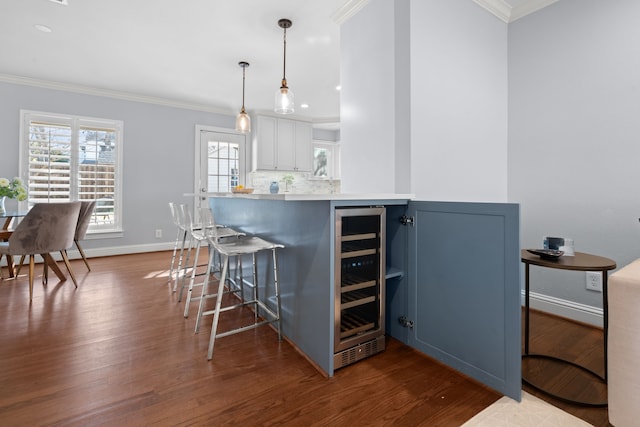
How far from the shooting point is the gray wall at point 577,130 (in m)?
2.10

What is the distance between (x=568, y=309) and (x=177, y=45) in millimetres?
4440

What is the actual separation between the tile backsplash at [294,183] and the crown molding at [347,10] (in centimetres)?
365

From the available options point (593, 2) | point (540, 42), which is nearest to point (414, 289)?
point (540, 42)

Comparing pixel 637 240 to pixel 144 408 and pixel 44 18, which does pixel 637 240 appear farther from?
pixel 44 18

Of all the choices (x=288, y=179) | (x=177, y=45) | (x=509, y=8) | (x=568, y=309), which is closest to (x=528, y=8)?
(x=509, y=8)

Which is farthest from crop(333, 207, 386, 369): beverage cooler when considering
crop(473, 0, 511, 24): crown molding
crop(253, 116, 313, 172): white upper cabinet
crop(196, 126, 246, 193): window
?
crop(196, 126, 246, 193): window

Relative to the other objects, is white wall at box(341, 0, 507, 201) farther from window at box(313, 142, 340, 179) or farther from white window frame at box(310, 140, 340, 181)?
white window frame at box(310, 140, 340, 181)

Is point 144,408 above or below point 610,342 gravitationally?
below

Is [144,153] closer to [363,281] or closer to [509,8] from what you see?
[363,281]

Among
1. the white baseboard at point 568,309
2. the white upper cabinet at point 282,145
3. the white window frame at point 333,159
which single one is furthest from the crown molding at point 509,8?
the white window frame at point 333,159

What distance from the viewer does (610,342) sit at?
1.15 meters

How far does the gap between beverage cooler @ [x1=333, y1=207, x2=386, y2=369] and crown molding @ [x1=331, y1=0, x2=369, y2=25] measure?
69.1 inches

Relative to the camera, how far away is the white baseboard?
7.34 feet

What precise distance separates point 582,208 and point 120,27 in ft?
14.3
